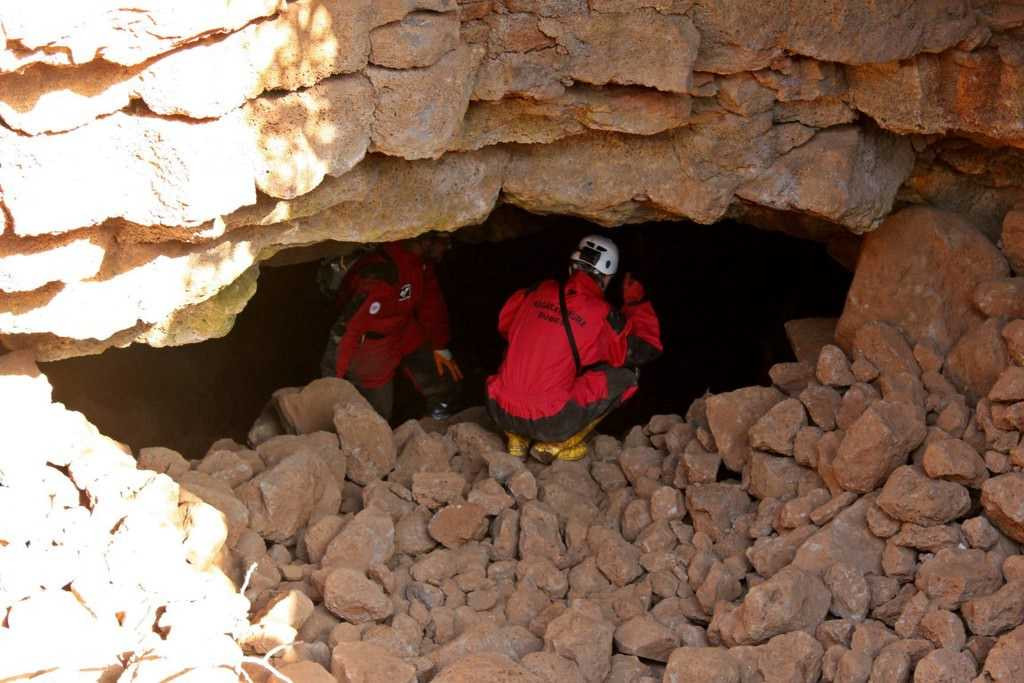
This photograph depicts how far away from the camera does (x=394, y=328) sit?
641 centimetres

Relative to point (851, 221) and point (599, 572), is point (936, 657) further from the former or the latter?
point (851, 221)

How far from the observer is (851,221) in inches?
192

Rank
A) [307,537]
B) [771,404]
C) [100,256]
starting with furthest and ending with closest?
1. [771,404]
2. [307,537]
3. [100,256]

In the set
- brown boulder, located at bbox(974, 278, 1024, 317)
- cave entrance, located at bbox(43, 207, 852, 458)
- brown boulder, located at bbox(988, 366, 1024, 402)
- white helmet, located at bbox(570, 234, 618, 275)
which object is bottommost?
cave entrance, located at bbox(43, 207, 852, 458)

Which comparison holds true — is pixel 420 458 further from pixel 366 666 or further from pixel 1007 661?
pixel 1007 661

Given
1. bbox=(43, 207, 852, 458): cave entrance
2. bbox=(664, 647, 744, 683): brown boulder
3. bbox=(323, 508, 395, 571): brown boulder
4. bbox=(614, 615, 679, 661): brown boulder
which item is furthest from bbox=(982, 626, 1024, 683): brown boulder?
bbox=(43, 207, 852, 458): cave entrance

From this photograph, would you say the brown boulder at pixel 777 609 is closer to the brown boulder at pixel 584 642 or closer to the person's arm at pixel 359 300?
the brown boulder at pixel 584 642

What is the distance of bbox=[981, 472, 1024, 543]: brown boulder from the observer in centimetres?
414

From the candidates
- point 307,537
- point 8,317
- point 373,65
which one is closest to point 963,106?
point 373,65

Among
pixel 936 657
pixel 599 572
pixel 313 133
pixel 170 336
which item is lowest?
pixel 599 572

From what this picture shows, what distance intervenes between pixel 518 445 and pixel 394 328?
1.06 meters

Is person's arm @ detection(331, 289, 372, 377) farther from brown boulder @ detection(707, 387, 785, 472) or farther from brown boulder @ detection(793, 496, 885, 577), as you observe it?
brown boulder @ detection(793, 496, 885, 577)

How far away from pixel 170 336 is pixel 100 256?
737 millimetres

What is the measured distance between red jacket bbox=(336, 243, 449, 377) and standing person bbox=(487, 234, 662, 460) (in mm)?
673
